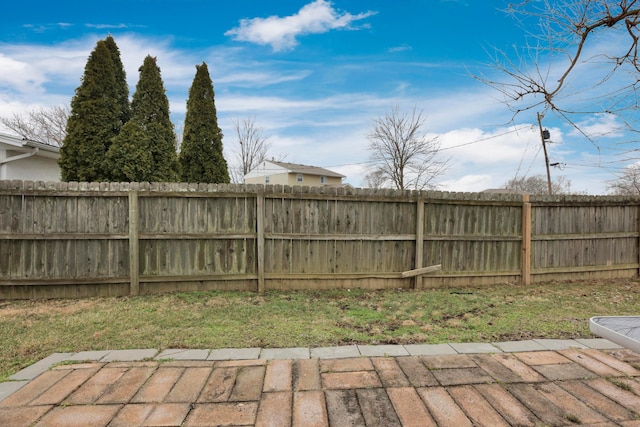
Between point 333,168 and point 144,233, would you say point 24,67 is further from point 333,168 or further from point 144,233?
point 333,168

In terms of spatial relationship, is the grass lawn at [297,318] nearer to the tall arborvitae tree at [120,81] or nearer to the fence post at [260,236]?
the fence post at [260,236]

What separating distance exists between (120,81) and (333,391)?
28.4 ft

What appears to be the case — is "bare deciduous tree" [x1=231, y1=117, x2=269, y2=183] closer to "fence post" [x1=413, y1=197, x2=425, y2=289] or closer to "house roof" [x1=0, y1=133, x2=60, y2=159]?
"house roof" [x1=0, y1=133, x2=60, y2=159]

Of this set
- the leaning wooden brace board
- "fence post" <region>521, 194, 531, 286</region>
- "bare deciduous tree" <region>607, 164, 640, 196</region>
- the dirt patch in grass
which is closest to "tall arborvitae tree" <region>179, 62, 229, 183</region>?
the dirt patch in grass

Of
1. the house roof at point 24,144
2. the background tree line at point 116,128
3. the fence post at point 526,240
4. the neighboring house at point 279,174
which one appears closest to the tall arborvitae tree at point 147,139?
the background tree line at point 116,128

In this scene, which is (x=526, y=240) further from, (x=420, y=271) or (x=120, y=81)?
(x=120, y=81)

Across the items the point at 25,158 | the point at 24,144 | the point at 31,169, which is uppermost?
the point at 24,144

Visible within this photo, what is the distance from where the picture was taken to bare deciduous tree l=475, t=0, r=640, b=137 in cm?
247

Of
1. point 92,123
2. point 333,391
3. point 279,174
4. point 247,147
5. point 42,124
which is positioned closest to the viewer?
point 333,391

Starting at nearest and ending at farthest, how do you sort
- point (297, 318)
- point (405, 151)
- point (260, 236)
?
point (297, 318) → point (260, 236) → point (405, 151)

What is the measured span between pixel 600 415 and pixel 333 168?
90.3 feet

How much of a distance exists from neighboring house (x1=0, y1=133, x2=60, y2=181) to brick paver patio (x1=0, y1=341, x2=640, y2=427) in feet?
23.1

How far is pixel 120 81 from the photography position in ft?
24.5

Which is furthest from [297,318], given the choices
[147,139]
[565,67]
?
[147,139]
